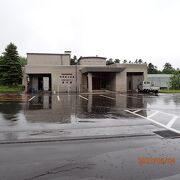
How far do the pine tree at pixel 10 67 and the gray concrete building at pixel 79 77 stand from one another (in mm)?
2687

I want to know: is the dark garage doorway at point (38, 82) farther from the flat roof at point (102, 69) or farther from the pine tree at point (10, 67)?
the flat roof at point (102, 69)

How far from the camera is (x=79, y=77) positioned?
45.7 metres

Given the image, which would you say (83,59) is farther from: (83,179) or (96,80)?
(83,179)

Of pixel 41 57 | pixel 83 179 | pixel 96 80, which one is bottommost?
pixel 83 179

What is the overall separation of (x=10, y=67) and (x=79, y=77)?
13.2 m

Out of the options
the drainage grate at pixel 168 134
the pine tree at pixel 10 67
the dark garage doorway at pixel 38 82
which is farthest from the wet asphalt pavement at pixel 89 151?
the pine tree at pixel 10 67

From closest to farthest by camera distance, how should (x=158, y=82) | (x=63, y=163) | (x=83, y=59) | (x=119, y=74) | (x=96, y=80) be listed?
(x=63, y=163) → (x=119, y=74) → (x=96, y=80) → (x=83, y=59) → (x=158, y=82)

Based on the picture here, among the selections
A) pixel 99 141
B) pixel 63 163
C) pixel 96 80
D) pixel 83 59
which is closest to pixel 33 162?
pixel 63 163

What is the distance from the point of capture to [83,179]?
4812mm

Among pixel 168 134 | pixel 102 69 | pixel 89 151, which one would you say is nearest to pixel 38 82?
pixel 102 69

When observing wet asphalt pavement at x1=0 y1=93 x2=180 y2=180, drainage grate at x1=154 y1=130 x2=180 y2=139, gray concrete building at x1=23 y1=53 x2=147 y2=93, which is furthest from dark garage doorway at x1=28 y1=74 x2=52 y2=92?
drainage grate at x1=154 y1=130 x2=180 y2=139

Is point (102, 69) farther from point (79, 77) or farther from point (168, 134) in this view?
point (168, 134)

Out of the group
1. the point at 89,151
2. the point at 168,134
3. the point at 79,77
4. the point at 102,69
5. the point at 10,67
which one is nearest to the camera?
the point at 89,151

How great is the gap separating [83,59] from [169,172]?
166ft
